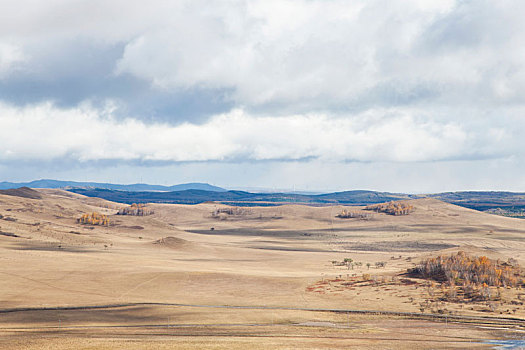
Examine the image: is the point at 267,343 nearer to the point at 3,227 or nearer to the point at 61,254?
the point at 61,254

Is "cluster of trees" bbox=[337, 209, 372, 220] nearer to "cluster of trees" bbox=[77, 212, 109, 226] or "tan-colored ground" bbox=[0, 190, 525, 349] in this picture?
"tan-colored ground" bbox=[0, 190, 525, 349]

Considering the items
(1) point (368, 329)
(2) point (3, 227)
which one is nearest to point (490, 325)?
(1) point (368, 329)

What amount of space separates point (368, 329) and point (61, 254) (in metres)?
64.8

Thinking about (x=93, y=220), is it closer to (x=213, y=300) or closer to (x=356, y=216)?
(x=356, y=216)

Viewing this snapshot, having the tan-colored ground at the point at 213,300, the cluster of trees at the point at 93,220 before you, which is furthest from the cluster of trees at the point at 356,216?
the cluster of trees at the point at 93,220

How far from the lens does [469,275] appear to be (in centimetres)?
5747

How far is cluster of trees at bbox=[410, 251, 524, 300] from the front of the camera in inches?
2062

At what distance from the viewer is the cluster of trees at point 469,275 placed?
52.4 metres

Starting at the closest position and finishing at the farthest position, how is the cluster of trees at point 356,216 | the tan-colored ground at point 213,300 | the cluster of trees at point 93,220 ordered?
the tan-colored ground at point 213,300 < the cluster of trees at point 93,220 < the cluster of trees at point 356,216

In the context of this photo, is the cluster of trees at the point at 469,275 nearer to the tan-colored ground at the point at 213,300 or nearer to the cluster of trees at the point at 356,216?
the tan-colored ground at the point at 213,300

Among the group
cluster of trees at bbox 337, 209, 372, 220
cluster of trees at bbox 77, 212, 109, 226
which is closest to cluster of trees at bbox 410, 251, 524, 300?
cluster of trees at bbox 77, 212, 109, 226

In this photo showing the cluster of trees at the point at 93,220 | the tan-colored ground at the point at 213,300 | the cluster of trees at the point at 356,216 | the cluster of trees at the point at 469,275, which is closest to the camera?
the tan-colored ground at the point at 213,300

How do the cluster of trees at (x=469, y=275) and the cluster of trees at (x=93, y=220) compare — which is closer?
the cluster of trees at (x=469, y=275)

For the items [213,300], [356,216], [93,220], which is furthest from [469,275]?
[356,216]
